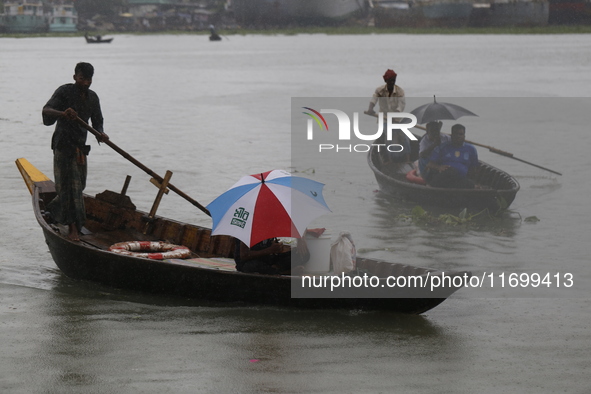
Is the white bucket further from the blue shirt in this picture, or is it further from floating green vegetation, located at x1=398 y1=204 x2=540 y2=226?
the blue shirt

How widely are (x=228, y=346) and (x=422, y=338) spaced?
62.2 inches

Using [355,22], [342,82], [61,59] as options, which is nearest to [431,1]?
[355,22]

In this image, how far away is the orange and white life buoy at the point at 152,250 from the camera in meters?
8.89

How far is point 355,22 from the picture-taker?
134500 mm

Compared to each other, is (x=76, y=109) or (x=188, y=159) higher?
(x=76, y=109)

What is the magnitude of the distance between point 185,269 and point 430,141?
573 cm

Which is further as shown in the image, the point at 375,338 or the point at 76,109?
the point at 76,109

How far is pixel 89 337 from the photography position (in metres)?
7.76

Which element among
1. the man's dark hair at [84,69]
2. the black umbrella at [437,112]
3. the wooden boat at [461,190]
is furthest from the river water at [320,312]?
the man's dark hair at [84,69]

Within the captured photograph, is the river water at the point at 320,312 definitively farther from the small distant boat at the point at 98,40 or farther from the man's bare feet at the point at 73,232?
the small distant boat at the point at 98,40

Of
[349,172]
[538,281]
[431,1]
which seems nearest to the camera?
[538,281]

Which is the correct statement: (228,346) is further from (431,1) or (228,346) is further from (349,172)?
(431,1)

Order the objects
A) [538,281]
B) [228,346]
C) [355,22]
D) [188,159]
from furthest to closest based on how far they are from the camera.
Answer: [355,22]
[188,159]
[538,281]
[228,346]

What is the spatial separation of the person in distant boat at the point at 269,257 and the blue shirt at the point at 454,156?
5.24 m
